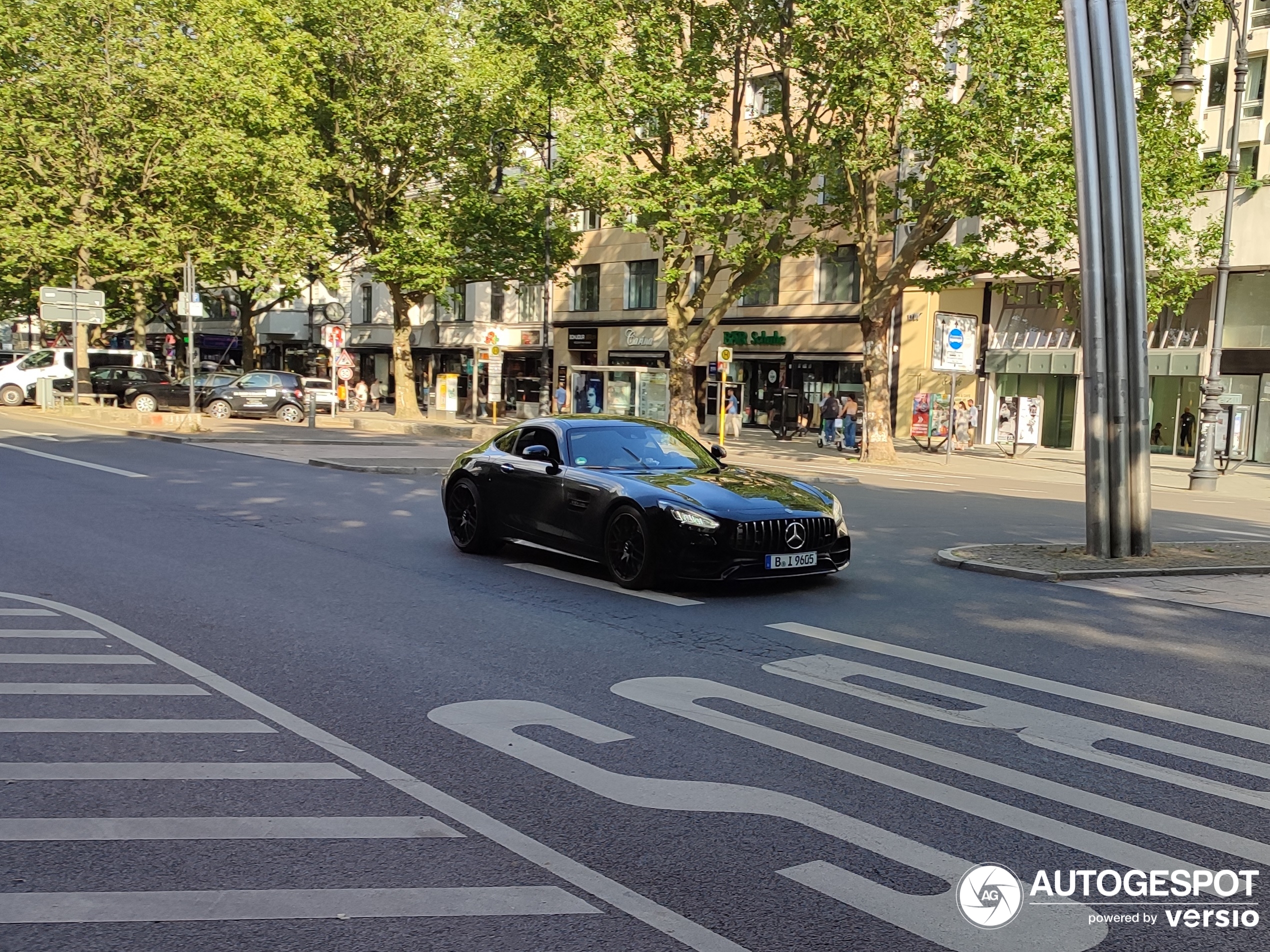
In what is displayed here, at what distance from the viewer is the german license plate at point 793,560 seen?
951 centimetres

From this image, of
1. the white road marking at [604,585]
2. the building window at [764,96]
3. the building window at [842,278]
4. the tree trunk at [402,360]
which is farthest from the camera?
the building window at [842,278]

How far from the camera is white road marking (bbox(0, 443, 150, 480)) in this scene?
19.0m

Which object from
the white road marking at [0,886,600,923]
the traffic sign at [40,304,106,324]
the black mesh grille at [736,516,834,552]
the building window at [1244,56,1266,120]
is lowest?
the white road marking at [0,886,600,923]

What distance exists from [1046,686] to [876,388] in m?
22.7

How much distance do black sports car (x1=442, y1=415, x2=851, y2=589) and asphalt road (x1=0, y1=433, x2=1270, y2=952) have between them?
0.40m

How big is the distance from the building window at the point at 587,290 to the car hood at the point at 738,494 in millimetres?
42612

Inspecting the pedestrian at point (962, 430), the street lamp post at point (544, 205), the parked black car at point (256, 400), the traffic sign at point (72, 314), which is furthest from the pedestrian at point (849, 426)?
the traffic sign at point (72, 314)

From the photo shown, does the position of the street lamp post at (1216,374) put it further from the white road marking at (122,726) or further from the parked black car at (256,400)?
the parked black car at (256,400)

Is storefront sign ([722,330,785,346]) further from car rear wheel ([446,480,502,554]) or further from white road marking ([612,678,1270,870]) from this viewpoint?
white road marking ([612,678,1270,870])

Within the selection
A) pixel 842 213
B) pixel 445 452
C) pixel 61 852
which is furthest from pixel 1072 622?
pixel 842 213

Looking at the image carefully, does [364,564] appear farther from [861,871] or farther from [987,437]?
[987,437]

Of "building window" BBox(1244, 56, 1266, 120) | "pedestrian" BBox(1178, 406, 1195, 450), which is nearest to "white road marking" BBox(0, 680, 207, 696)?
"pedestrian" BBox(1178, 406, 1195, 450)

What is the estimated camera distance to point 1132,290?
38.3 feet

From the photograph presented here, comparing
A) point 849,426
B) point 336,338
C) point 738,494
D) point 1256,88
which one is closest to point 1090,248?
point 738,494
